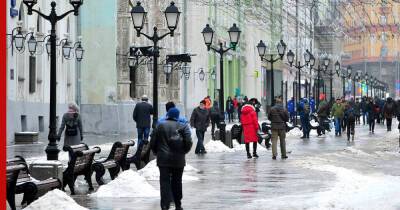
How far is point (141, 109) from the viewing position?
1339 inches

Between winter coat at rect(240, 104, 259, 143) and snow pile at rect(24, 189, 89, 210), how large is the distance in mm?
16128

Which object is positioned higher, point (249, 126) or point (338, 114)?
point (249, 126)

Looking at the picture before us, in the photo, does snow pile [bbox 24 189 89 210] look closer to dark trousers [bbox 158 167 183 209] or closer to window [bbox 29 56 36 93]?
dark trousers [bbox 158 167 183 209]

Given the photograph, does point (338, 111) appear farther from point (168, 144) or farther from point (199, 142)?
point (168, 144)

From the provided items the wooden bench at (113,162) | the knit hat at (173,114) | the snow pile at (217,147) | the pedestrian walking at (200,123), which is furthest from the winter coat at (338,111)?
the knit hat at (173,114)

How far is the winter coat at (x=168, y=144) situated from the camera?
48.2 ft

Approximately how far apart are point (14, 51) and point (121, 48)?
12416mm

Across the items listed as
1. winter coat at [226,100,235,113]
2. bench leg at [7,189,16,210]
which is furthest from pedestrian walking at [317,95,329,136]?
bench leg at [7,189,16,210]

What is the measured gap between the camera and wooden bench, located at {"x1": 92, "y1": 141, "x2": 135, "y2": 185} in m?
19.9

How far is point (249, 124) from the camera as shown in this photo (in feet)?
98.7

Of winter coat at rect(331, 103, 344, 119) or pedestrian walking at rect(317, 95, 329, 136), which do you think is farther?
pedestrian walking at rect(317, 95, 329, 136)

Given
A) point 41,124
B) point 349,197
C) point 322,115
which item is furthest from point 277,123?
point 322,115

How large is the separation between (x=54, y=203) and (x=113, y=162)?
22.5ft

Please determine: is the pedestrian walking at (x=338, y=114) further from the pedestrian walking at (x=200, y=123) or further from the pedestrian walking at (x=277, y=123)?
the pedestrian walking at (x=277, y=123)
